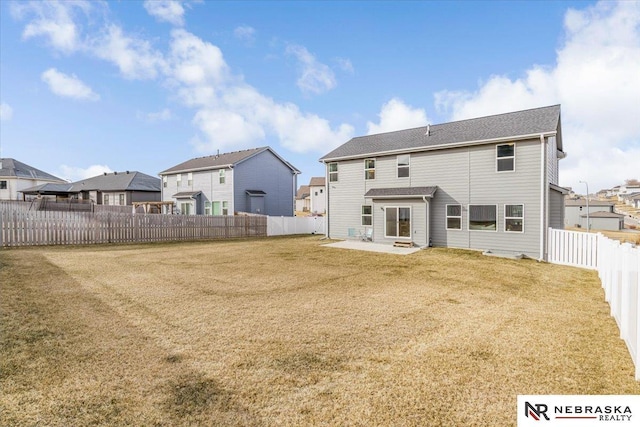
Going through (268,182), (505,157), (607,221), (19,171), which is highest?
(19,171)

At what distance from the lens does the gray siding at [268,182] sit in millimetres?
29281

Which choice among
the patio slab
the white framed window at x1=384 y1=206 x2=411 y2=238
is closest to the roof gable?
the patio slab

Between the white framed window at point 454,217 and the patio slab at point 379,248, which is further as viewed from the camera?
the white framed window at point 454,217

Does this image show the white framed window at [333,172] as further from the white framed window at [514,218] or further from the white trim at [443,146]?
the white framed window at [514,218]

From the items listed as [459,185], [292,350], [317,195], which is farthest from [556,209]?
[317,195]

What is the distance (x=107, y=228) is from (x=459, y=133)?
20.7m

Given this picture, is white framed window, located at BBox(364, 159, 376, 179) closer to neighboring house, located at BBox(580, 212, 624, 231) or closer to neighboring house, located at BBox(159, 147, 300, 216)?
neighboring house, located at BBox(159, 147, 300, 216)

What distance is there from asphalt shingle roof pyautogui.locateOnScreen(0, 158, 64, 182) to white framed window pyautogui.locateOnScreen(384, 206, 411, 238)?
56338mm

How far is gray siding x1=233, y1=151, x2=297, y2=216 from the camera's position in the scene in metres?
29.3

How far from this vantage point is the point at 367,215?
19812 millimetres

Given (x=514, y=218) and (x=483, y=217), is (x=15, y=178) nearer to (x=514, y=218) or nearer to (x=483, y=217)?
(x=483, y=217)

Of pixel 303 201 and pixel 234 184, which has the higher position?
pixel 234 184

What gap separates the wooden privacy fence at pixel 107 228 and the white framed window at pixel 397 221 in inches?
438

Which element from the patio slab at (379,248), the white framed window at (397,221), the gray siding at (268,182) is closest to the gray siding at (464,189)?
the white framed window at (397,221)
